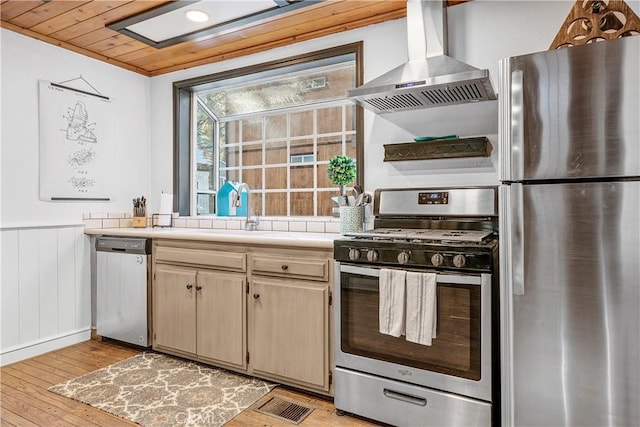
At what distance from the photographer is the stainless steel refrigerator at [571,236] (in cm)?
134

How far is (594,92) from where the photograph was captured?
4.54 feet

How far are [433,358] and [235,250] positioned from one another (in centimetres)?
130

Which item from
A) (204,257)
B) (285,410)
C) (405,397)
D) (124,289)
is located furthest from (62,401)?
(405,397)

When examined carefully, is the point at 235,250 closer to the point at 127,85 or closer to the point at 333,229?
the point at 333,229

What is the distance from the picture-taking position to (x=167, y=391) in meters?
2.27

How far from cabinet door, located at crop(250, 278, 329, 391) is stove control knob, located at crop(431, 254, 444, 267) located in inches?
24.6

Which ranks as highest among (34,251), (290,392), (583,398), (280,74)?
(280,74)

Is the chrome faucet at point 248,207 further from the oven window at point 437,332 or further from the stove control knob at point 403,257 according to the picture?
the stove control knob at point 403,257

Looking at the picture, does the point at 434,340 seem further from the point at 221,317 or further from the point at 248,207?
the point at 248,207

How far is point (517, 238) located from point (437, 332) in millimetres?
569

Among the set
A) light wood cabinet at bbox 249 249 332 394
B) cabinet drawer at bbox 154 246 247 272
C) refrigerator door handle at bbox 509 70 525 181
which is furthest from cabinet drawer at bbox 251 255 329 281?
refrigerator door handle at bbox 509 70 525 181

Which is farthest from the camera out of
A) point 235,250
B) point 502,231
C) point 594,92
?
point 235,250

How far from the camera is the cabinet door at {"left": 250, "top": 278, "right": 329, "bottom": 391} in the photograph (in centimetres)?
215

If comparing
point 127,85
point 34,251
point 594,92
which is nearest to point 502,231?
point 594,92
